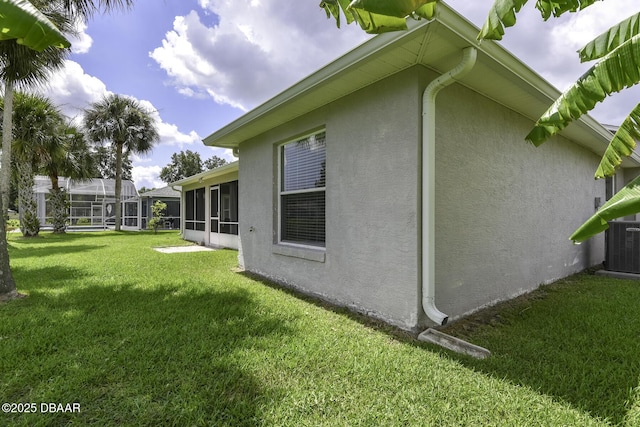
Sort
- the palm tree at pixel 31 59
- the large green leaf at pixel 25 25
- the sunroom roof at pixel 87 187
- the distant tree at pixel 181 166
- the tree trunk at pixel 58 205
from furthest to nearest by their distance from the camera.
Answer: the distant tree at pixel 181 166 → the sunroom roof at pixel 87 187 → the tree trunk at pixel 58 205 → the palm tree at pixel 31 59 → the large green leaf at pixel 25 25

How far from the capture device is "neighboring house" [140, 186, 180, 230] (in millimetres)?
22922

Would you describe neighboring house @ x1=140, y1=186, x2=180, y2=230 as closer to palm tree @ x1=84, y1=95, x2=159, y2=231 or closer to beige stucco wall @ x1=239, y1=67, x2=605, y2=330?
palm tree @ x1=84, y1=95, x2=159, y2=231

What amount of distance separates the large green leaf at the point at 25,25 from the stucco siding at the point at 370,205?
3374 millimetres

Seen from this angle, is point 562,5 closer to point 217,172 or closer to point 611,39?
point 611,39

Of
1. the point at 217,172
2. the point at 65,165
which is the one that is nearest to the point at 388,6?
the point at 217,172

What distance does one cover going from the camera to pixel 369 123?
13.7 ft

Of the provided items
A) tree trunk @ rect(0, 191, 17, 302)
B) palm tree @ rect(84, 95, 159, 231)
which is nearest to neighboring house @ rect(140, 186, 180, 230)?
Result: palm tree @ rect(84, 95, 159, 231)

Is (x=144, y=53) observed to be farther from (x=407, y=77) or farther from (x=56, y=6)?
(x=407, y=77)

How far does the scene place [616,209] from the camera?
171 cm

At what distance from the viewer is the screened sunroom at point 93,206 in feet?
80.5

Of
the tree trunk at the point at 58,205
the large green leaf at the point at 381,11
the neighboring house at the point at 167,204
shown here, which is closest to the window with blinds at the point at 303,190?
the large green leaf at the point at 381,11

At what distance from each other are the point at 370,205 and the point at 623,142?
2.66 metres

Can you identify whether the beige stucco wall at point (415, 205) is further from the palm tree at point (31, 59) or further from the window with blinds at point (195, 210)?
the window with blinds at point (195, 210)

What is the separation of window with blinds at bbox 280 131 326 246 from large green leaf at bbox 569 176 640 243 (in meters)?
3.73
